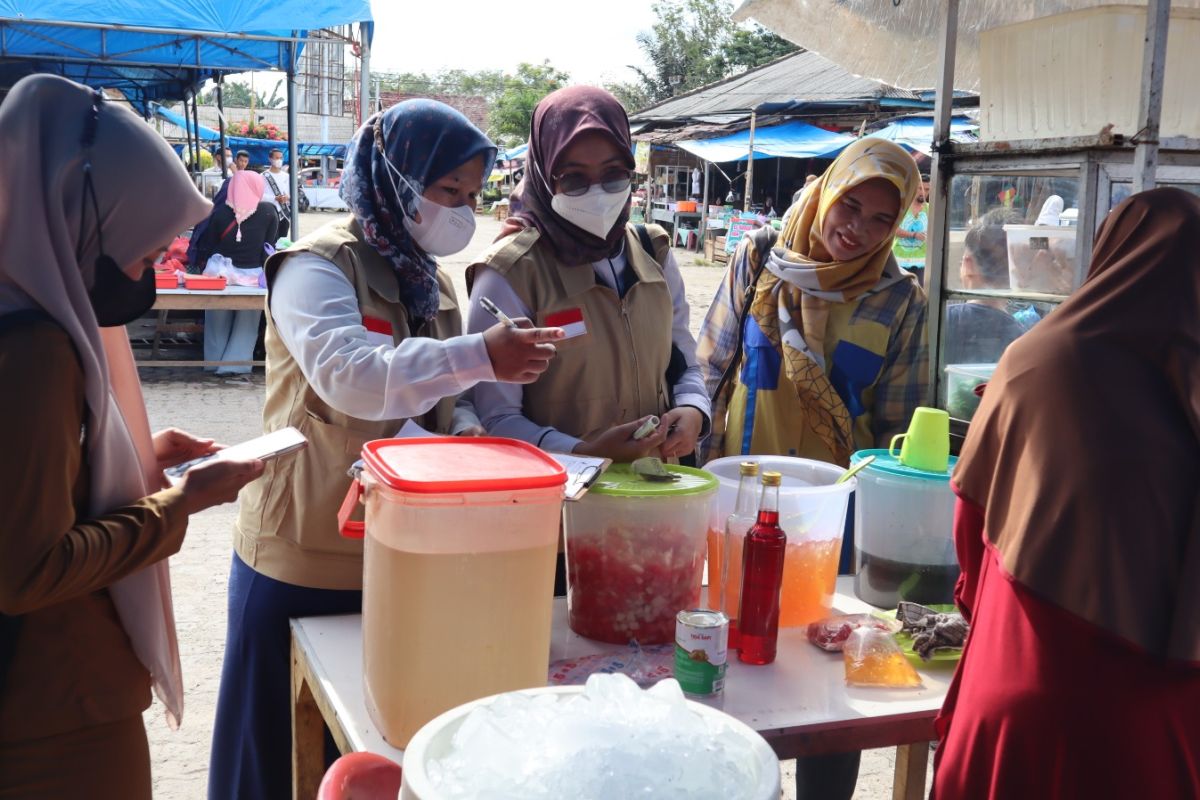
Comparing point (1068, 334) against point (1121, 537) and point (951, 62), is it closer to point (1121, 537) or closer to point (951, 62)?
point (1121, 537)

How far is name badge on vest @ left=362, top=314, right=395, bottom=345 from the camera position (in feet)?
6.03

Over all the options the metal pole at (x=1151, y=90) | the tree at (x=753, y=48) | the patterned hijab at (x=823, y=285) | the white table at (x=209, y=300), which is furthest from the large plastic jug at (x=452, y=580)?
the tree at (x=753, y=48)

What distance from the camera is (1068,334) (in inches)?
56.8

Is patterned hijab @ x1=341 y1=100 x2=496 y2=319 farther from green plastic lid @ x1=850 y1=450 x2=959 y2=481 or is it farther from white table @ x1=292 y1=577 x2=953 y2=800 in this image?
green plastic lid @ x1=850 y1=450 x2=959 y2=481

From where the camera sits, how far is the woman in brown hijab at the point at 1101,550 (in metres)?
1.36

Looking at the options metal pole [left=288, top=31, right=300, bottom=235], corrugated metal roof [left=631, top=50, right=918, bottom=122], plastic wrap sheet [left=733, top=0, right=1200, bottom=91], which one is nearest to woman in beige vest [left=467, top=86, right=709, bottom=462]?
plastic wrap sheet [left=733, top=0, right=1200, bottom=91]

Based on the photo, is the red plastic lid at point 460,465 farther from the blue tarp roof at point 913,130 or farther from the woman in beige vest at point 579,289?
the blue tarp roof at point 913,130

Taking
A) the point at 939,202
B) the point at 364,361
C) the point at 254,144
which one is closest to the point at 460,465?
the point at 364,361

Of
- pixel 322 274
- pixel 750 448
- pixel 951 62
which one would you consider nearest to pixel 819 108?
pixel 951 62

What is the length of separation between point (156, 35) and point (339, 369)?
9.95m

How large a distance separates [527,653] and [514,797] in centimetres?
51

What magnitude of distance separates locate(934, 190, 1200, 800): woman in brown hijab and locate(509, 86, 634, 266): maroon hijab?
98cm

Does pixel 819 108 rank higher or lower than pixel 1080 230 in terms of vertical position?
higher

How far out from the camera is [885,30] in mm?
3783
